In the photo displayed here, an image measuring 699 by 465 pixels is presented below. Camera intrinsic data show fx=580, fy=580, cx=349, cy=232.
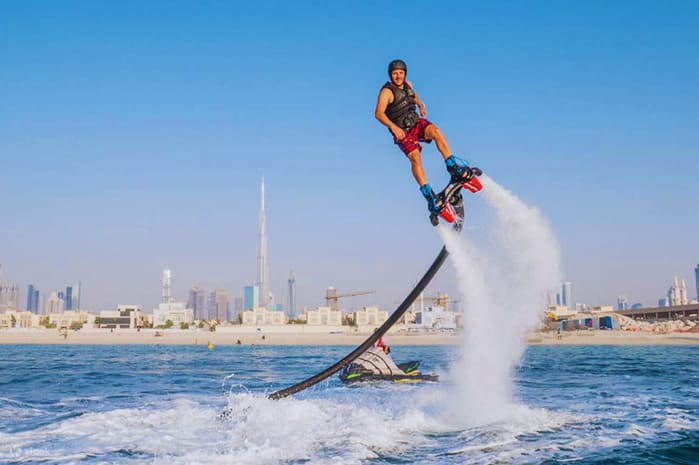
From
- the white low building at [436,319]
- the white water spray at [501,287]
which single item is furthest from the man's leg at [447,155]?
the white low building at [436,319]

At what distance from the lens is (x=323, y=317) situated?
19238 cm

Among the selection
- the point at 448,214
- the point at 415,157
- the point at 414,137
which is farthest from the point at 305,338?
the point at 414,137

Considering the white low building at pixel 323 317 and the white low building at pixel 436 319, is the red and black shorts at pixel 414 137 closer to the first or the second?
the white low building at pixel 436 319

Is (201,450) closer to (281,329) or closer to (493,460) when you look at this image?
(493,460)

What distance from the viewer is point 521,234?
1230 cm

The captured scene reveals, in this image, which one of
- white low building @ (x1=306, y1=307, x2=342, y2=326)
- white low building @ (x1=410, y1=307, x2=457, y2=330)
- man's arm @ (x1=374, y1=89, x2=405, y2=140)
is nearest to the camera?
man's arm @ (x1=374, y1=89, x2=405, y2=140)

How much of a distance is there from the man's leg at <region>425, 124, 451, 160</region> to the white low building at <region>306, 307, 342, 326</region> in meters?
177

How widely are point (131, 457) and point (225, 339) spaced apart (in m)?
128

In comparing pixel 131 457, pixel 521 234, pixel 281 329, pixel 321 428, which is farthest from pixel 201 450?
pixel 281 329

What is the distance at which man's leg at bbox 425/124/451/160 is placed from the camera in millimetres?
10828

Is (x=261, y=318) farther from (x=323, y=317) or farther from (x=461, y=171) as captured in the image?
(x=461, y=171)

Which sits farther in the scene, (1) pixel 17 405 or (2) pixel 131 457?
(1) pixel 17 405

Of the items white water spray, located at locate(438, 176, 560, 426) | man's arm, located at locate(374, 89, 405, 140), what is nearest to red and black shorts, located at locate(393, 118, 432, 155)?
man's arm, located at locate(374, 89, 405, 140)

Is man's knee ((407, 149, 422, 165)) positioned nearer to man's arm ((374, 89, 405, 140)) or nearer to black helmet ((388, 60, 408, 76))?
man's arm ((374, 89, 405, 140))
